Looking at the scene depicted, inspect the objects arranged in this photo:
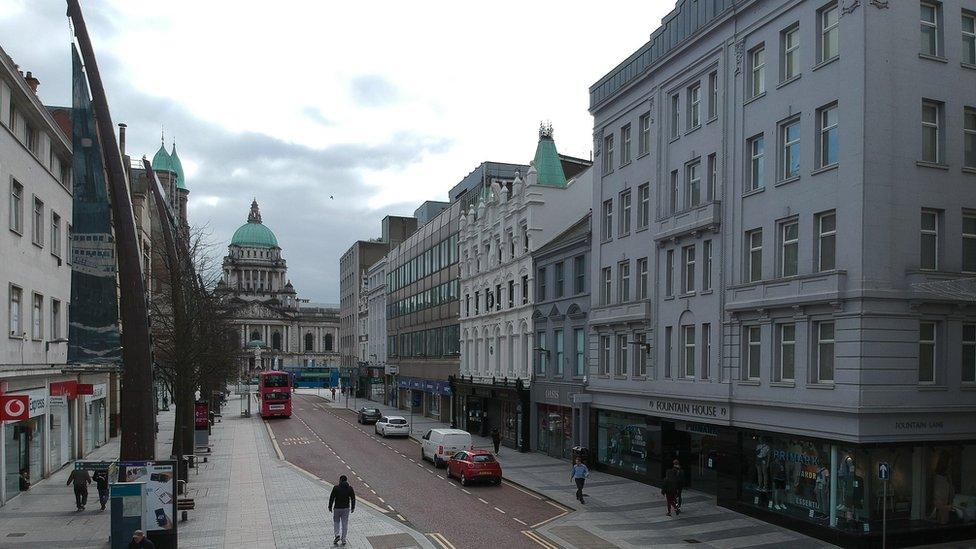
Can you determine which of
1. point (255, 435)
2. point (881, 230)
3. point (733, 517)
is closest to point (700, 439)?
point (733, 517)

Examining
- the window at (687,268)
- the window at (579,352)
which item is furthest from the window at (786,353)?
the window at (579,352)

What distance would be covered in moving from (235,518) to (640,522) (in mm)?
12153

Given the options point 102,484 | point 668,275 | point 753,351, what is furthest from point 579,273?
point 102,484

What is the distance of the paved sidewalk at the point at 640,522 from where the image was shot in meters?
21.4

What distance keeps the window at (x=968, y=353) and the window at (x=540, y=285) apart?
882 inches

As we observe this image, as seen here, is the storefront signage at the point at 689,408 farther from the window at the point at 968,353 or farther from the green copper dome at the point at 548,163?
the green copper dome at the point at 548,163

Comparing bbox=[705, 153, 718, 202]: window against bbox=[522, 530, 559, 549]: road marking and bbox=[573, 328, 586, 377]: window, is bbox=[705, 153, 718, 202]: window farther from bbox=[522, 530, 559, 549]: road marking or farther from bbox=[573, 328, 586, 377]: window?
bbox=[522, 530, 559, 549]: road marking

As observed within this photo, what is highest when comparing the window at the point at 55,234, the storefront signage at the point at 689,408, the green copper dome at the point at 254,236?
the green copper dome at the point at 254,236

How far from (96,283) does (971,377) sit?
2215 centimetres

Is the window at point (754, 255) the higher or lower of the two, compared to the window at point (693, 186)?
A: lower

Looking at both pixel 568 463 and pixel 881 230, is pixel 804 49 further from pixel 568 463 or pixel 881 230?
pixel 568 463

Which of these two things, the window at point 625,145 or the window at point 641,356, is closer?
the window at point 641,356

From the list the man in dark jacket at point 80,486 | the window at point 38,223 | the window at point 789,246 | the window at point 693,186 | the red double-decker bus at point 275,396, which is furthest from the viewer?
the red double-decker bus at point 275,396

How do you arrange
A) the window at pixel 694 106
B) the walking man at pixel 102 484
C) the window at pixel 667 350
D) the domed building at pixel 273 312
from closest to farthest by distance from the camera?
the walking man at pixel 102 484, the window at pixel 694 106, the window at pixel 667 350, the domed building at pixel 273 312
